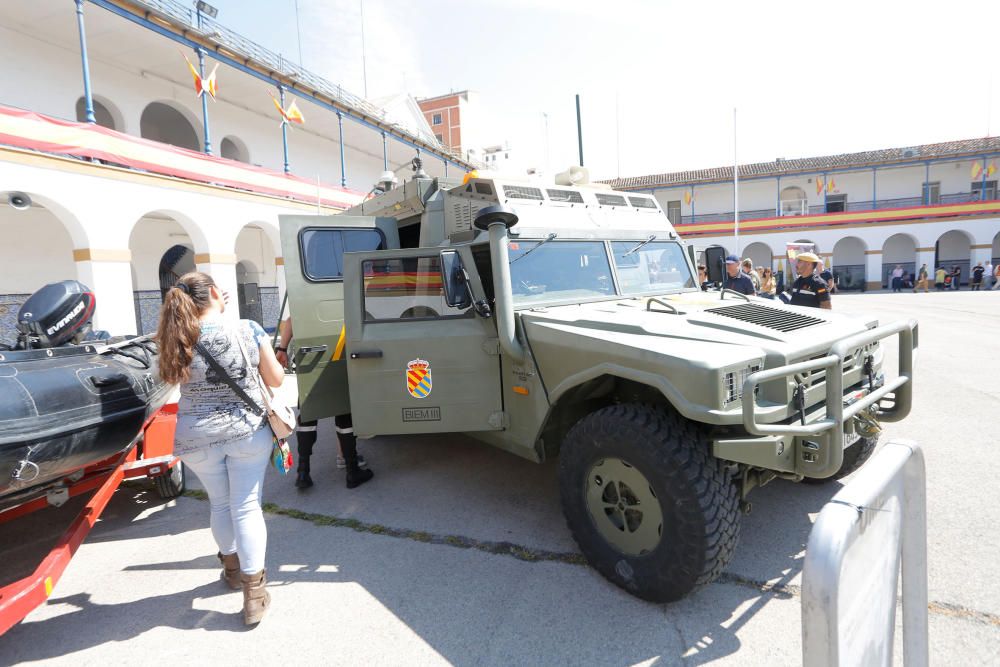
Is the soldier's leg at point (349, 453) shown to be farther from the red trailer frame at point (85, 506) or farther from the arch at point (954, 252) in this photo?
the arch at point (954, 252)

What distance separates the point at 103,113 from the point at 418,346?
1602cm

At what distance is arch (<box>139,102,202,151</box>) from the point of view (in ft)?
54.0

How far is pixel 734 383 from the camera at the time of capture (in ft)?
8.23

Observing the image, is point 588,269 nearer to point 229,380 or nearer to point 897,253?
point 229,380

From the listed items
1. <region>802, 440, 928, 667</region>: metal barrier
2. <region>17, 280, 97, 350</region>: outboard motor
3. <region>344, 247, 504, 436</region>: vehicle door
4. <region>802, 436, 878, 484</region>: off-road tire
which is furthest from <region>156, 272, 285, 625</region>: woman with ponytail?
<region>802, 436, 878, 484</region>: off-road tire

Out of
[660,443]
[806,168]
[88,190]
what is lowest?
[660,443]

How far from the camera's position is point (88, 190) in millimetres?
10055

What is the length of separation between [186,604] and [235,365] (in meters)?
1.39

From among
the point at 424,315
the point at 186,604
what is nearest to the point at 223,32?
the point at 424,315

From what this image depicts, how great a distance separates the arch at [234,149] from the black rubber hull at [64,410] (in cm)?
1648

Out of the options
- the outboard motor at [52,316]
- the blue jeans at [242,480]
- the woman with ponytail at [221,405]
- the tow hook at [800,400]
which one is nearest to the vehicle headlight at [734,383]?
the tow hook at [800,400]

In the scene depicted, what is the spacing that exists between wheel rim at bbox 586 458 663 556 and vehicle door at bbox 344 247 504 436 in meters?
0.87

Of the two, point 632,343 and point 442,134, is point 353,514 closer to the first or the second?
point 632,343

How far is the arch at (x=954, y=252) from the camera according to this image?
31562 mm
